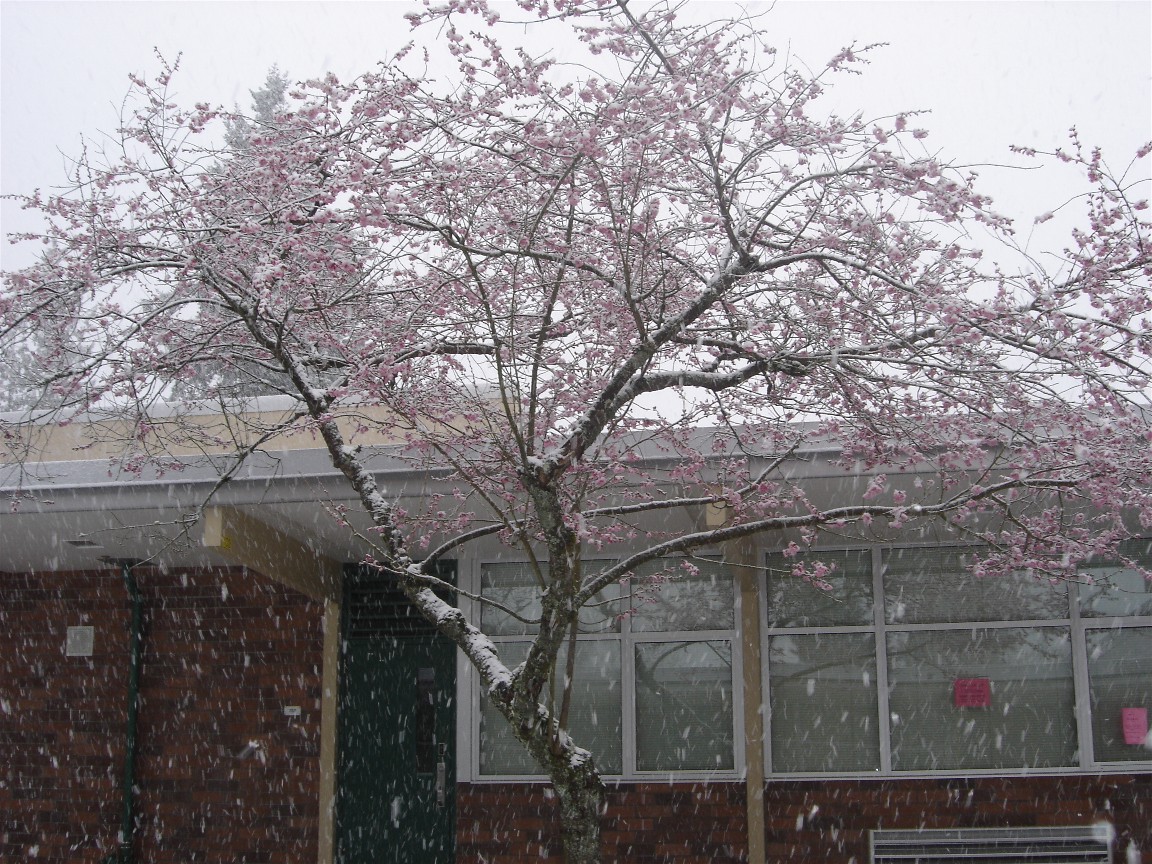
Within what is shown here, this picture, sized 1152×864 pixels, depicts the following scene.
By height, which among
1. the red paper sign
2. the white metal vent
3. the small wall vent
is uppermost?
the small wall vent

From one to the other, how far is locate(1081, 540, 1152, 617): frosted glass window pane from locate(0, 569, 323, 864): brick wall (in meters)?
6.32

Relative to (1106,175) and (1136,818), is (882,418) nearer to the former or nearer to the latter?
(1106,175)

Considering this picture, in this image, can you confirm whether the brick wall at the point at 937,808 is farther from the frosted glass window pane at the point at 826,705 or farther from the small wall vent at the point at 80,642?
the small wall vent at the point at 80,642

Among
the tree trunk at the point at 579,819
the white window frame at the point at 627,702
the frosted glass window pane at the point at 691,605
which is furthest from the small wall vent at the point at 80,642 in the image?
the tree trunk at the point at 579,819

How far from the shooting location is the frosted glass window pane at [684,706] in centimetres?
860

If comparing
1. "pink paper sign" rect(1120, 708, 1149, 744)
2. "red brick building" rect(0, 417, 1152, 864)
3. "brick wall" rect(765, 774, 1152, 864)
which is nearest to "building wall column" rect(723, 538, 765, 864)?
"red brick building" rect(0, 417, 1152, 864)

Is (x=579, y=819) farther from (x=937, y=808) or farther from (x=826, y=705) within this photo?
(x=937, y=808)

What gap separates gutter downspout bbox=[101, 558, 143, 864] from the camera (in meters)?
9.45

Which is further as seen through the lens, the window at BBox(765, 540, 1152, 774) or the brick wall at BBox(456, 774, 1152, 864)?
the window at BBox(765, 540, 1152, 774)

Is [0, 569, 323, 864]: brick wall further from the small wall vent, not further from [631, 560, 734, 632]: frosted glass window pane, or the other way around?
[631, 560, 734, 632]: frosted glass window pane

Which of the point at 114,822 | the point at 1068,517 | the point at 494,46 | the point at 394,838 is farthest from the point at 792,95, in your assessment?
the point at 114,822

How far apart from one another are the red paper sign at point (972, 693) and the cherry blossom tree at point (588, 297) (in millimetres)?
2016

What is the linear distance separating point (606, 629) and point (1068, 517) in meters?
3.59

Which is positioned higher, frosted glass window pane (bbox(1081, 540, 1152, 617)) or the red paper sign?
frosted glass window pane (bbox(1081, 540, 1152, 617))
